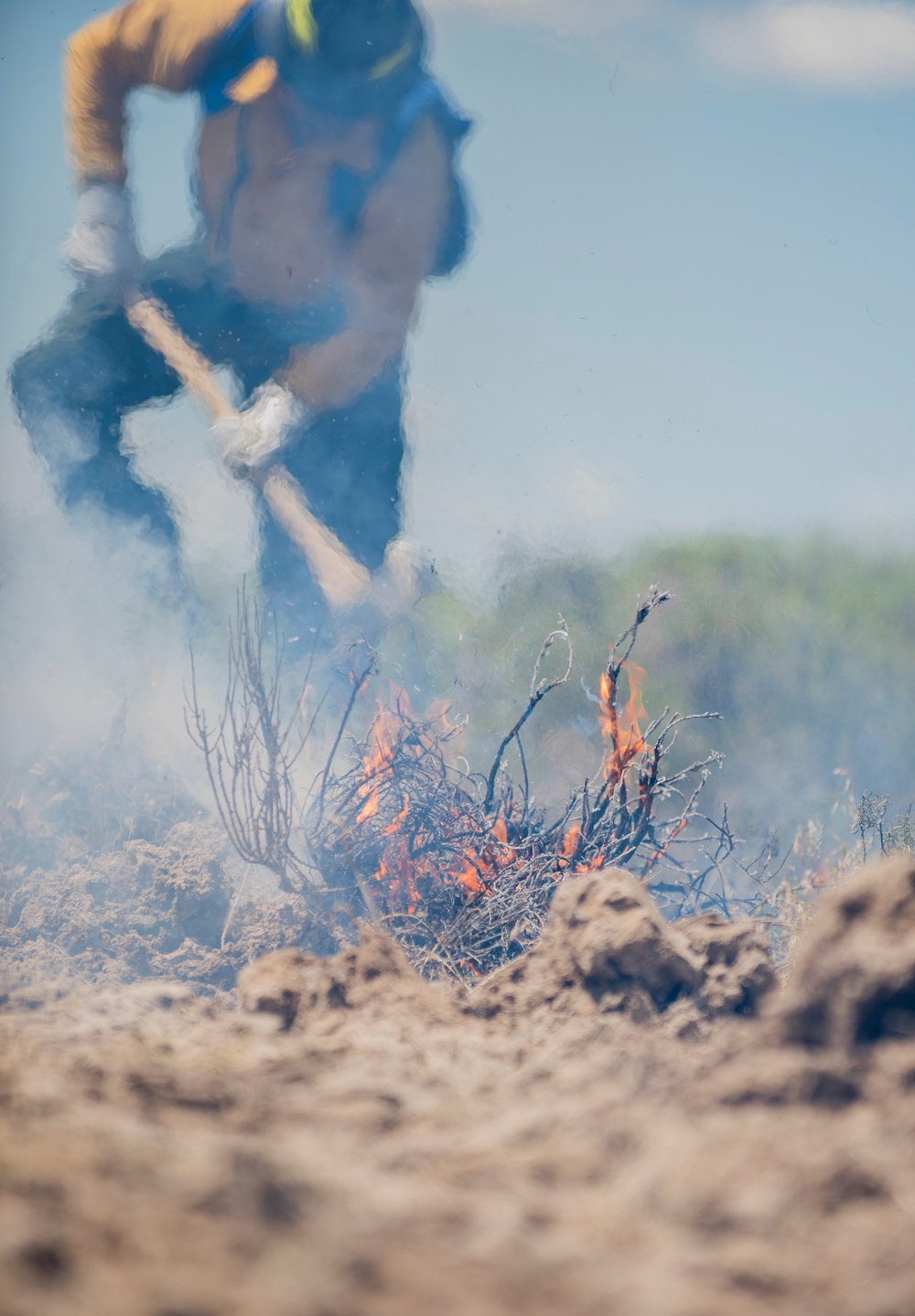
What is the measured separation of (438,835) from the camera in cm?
436

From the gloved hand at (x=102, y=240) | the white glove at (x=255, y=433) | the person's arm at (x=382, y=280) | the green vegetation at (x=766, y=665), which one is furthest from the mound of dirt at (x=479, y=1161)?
the green vegetation at (x=766, y=665)

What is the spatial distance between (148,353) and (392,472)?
66.3 inches

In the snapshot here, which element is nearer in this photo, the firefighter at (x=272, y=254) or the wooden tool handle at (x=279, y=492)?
the firefighter at (x=272, y=254)

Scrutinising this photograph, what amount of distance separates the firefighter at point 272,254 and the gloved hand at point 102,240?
0.01m

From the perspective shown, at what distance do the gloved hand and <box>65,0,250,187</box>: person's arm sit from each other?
134mm

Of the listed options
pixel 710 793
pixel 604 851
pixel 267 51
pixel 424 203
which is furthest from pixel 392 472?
pixel 710 793

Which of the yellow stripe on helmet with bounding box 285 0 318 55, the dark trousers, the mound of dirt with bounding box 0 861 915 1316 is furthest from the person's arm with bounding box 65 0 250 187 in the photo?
the mound of dirt with bounding box 0 861 915 1316

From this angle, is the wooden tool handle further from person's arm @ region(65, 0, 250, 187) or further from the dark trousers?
person's arm @ region(65, 0, 250, 187)

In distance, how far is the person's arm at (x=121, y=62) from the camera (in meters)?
5.02

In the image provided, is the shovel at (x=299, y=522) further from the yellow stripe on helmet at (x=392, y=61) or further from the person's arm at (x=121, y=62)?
the yellow stripe on helmet at (x=392, y=61)

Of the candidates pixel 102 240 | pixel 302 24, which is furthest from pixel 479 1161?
pixel 102 240

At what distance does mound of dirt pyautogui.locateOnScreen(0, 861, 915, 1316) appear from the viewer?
0.94 metres

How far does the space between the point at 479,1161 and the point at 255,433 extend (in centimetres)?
466

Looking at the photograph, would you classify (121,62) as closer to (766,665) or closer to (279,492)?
(279,492)
